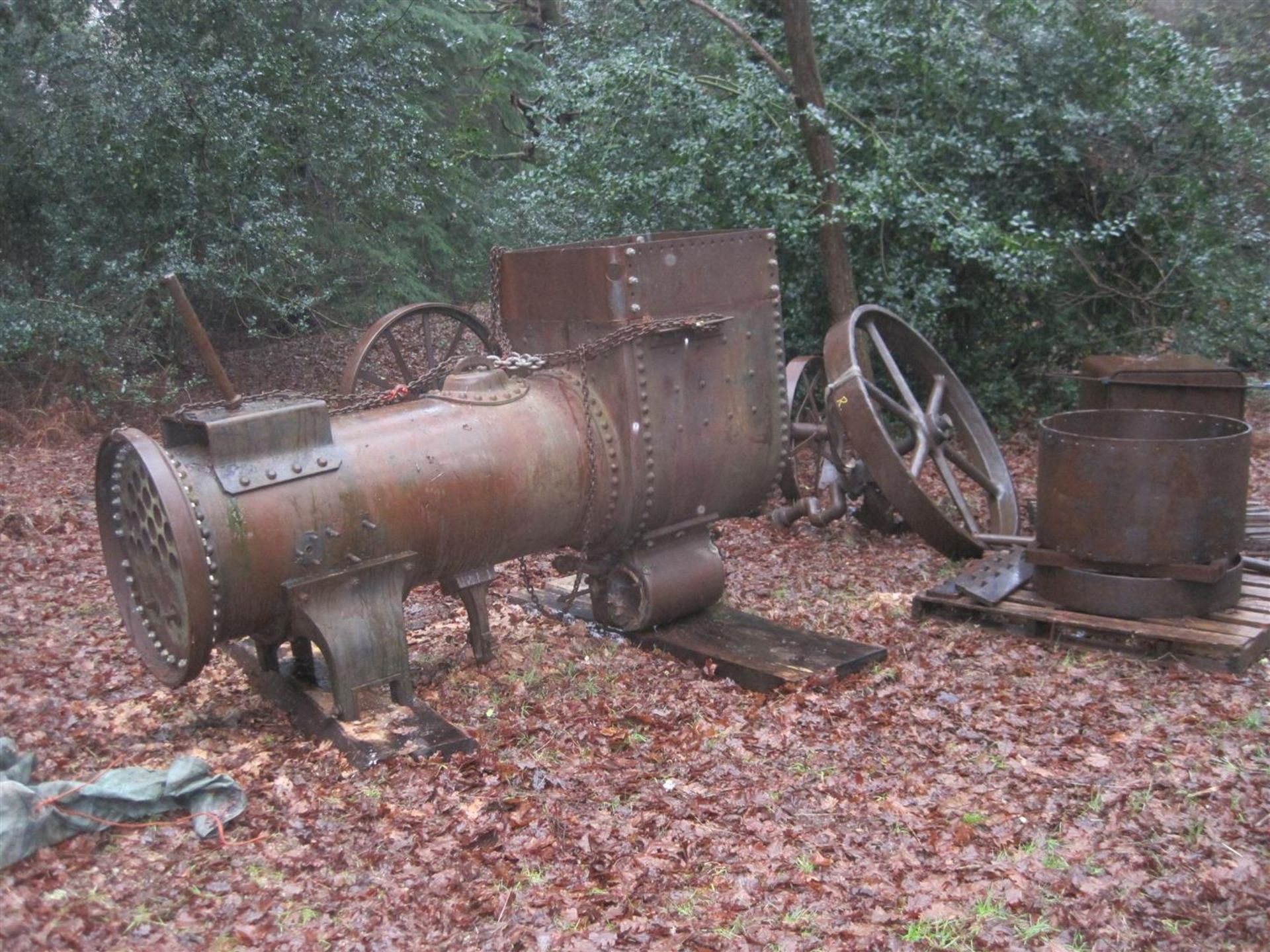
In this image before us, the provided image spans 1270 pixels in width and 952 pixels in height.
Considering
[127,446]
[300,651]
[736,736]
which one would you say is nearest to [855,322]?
[736,736]

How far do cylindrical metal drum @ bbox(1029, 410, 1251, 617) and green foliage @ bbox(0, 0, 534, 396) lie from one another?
7.26 metres

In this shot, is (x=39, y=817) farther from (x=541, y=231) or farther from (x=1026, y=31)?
(x=1026, y=31)

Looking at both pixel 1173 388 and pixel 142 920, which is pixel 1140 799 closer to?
pixel 142 920

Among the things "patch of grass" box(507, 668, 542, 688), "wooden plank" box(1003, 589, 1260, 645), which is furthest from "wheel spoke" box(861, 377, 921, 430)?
"patch of grass" box(507, 668, 542, 688)

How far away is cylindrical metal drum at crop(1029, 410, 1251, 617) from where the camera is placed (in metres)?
4.94

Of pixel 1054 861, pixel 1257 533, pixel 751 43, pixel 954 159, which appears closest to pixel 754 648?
pixel 1054 861

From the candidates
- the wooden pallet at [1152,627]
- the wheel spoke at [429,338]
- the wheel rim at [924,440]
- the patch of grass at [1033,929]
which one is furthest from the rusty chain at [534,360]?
the wheel spoke at [429,338]

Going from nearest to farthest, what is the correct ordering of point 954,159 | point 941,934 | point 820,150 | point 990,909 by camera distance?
point 941,934, point 990,909, point 820,150, point 954,159

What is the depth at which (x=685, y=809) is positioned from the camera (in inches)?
150

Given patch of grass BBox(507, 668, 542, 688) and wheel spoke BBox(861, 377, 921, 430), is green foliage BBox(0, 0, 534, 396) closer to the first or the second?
wheel spoke BBox(861, 377, 921, 430)

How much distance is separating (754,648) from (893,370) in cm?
262

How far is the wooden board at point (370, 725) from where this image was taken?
13.4 ft

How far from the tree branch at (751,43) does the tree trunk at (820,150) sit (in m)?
0.20

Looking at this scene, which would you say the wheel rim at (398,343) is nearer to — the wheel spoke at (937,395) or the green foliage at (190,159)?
the green foliage at (190,159)
